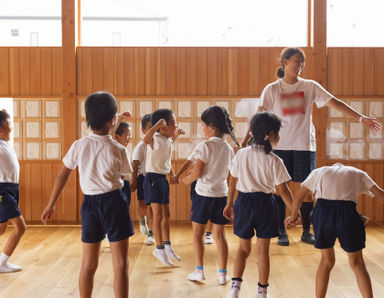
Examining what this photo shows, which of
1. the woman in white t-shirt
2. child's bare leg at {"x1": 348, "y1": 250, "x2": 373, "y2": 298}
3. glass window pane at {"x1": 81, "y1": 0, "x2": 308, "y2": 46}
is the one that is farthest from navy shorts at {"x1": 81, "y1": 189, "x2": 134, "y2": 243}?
glass window pane at {"x1": 81, "y1": 0, "x2": 308, "y2": 46}

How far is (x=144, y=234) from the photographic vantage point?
16.0ft

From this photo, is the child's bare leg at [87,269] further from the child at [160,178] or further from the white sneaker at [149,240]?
the white sneaker at [149,240]

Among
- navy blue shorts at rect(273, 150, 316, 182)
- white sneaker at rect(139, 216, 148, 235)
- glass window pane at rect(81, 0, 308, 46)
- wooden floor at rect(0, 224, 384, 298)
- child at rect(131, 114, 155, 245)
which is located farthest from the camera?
glass window pane at rect(81, 0, 308, 46)

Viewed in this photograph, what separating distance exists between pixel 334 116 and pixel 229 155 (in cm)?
289

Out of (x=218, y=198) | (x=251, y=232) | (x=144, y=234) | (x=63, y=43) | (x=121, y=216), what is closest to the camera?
(x=121, y=216)

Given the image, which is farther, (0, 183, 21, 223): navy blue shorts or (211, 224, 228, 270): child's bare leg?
(0, 183, 21, 223): navy blue shorts

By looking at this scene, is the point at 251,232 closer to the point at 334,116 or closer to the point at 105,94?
the point at 105,94

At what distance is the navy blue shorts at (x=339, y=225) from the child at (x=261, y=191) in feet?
0.99

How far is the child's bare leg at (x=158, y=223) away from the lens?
3617 mm

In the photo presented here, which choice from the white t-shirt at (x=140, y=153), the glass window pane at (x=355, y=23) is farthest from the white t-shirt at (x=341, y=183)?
the glass window pane at (x=355, y=23)

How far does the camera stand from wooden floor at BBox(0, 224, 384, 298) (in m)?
2.95

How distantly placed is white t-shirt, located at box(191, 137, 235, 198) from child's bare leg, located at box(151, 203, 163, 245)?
633mm

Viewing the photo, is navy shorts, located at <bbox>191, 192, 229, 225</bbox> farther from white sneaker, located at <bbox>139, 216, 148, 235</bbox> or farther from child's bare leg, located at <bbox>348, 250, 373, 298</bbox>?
white sneaker, located at <bbox>139, 216, 148, 235</bbox>

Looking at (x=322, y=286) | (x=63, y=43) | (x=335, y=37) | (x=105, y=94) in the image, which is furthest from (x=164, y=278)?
(x=335, y=37)
